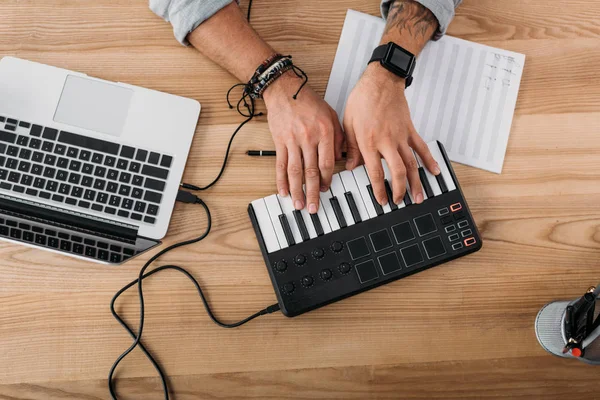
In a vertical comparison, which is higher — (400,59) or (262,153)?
(400,59)

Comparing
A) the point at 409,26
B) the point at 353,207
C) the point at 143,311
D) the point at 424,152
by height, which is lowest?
the point at 143,311

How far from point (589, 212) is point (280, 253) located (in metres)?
0.56

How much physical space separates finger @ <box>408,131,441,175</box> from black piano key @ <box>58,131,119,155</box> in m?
0.52

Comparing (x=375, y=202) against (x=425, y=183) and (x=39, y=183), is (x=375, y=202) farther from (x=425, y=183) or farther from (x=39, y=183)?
(x=39, y=183)

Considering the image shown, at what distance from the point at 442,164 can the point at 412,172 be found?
0.06m

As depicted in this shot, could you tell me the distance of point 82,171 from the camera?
2.68ft

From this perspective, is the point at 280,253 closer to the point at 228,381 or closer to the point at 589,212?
the point at 228,381

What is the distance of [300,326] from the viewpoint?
0.81 meters

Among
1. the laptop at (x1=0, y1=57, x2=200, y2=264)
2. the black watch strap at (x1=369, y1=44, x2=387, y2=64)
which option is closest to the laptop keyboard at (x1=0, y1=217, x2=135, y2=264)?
the laptop at (x1=0, y1=57, x2=200, y2=264)

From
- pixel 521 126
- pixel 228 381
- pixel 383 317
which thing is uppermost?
pixel 521 126

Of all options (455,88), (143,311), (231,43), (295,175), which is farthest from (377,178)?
(143,311)

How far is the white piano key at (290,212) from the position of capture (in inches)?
31.6

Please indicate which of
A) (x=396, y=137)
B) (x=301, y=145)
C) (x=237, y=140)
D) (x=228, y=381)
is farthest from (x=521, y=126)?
(x=228, y=381)

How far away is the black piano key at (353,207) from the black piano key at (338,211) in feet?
0.06
